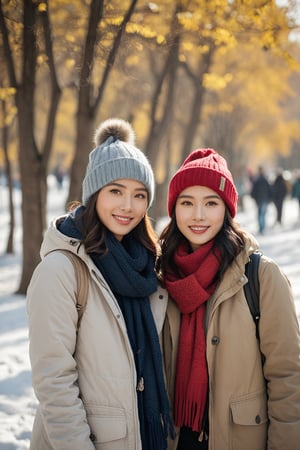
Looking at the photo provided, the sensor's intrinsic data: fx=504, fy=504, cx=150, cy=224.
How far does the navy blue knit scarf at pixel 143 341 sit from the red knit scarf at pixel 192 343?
0.11 m

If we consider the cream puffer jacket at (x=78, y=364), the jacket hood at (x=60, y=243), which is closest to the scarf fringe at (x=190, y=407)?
the cream puffer jacket at (x=78, y=364)

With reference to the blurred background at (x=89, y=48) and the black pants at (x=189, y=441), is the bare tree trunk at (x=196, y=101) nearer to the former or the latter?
the blurred background at (x=89, y=48)

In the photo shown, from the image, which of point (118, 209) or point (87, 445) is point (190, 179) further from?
point (87, 445)

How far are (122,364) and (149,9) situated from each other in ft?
18.9

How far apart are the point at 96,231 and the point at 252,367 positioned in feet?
3.35

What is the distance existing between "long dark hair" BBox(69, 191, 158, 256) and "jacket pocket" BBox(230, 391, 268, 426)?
88cm

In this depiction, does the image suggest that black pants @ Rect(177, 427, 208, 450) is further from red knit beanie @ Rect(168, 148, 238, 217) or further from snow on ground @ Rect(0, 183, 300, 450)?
snow on ground @ Rect(0, 183, 300, 450)

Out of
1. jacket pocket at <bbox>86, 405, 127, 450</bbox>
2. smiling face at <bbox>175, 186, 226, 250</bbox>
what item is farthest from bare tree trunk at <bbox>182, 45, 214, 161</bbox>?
jacket pocket at <bbox>86, 405, 127, 450</bbox>

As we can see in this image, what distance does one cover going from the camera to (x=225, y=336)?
7.96 feet

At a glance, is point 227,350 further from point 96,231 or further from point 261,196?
point 261,196

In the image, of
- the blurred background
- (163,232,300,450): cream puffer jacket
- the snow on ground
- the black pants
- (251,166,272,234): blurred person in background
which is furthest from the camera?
(251,166,272,234): blurred person in background

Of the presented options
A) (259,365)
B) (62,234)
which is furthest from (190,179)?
(259,365)

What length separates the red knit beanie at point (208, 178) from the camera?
2670 mm

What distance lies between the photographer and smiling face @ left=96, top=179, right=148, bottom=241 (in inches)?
104
